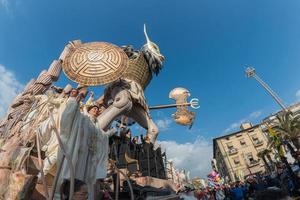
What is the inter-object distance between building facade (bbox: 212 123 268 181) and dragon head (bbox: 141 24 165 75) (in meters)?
41.6

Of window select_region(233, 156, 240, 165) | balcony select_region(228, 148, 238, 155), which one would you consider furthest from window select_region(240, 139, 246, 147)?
window select_region(233, 156, 240, 165)

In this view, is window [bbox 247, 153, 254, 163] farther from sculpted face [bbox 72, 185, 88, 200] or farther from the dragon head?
sculpted face [bbox 72, 185, 88, 200]

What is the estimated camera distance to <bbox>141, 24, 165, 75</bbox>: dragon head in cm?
1102

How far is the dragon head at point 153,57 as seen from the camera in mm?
11016

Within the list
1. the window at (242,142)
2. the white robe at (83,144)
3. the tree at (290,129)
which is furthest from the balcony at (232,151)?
the white robe at (83,144)

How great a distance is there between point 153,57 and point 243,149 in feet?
153

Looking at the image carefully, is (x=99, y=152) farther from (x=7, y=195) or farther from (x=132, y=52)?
(x=132, y=52)

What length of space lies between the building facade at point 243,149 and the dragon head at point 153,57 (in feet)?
136

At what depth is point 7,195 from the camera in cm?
311

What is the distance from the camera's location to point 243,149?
51000 millimetres

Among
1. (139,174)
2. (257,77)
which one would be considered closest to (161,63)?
(139,174)

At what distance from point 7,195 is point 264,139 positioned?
54334 millimetres

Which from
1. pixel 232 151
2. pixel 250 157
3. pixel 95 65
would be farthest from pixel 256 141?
pixel 95 65

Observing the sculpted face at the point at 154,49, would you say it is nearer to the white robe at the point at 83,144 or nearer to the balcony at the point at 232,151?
the white robe at the point at 83,144
